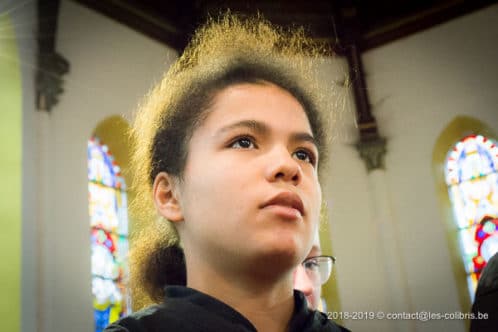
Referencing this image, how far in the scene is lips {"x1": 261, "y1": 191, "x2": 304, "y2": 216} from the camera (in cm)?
104

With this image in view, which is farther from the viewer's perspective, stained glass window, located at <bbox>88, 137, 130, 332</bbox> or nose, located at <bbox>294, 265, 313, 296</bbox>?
stained glass window, located at <bbox>88, 137, 130, 332</bbox>

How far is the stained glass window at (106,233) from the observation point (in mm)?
3172

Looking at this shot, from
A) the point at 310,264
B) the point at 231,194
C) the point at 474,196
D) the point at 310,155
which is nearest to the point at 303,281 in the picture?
the point at 310,264

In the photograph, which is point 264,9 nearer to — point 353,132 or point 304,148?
point 353,132

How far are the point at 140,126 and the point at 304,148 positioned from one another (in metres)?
0.43

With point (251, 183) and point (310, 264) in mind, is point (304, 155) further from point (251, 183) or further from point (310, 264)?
point (310, 264)

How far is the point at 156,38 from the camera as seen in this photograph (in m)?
3.31

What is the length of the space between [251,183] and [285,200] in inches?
2.3

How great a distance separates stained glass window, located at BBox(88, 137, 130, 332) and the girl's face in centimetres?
195

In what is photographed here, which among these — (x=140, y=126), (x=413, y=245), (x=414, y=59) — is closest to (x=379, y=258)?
(x=413, y=245)

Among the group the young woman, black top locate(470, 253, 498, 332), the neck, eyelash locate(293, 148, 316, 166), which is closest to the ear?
the young woman

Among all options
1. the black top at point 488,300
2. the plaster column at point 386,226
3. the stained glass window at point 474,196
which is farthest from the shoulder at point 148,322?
the stained glass window at point 474,196

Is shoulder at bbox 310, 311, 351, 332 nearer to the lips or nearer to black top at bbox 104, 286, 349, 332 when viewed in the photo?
black top at bbox 104, 286, 349, 332

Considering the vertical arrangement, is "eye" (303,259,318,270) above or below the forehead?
below
